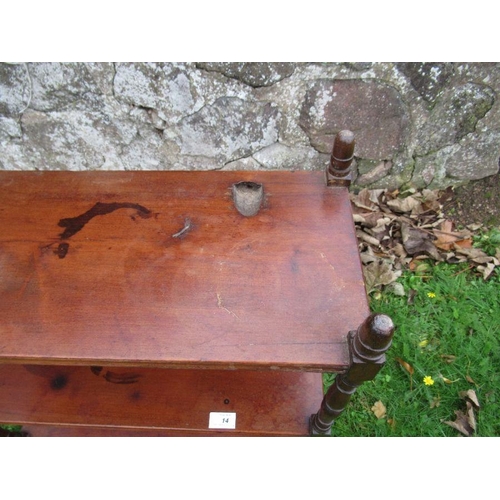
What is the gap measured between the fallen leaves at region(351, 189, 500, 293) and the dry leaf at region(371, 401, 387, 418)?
50 centimetres

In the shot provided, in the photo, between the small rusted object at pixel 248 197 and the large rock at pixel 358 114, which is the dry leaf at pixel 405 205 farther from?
the small rusted object at pixel 248 197

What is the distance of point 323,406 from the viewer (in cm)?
125

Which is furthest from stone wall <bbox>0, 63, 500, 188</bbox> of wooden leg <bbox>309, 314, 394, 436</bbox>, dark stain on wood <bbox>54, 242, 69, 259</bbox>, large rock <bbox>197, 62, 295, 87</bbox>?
wooden leg <bbox>309, 314, 394, 436</bbox>

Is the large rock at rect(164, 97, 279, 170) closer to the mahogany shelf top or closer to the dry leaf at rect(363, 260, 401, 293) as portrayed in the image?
the mahogany shelf top

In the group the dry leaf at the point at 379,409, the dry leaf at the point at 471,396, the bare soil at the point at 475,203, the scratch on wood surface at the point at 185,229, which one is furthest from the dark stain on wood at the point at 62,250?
the bare soil at the point at 475,203

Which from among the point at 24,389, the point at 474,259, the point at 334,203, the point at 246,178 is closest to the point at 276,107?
the point at 246,178

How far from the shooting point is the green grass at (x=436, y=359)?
5.32ft

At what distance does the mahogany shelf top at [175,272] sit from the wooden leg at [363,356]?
5 centimetres

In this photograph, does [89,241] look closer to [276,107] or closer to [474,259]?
[276,107]

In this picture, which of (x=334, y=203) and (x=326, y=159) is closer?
(x=334, y=203)

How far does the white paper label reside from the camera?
53.9 inches

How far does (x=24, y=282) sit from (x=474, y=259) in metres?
1.89

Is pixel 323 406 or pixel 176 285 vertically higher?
pixel 176 285

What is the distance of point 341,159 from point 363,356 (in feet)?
2.08
